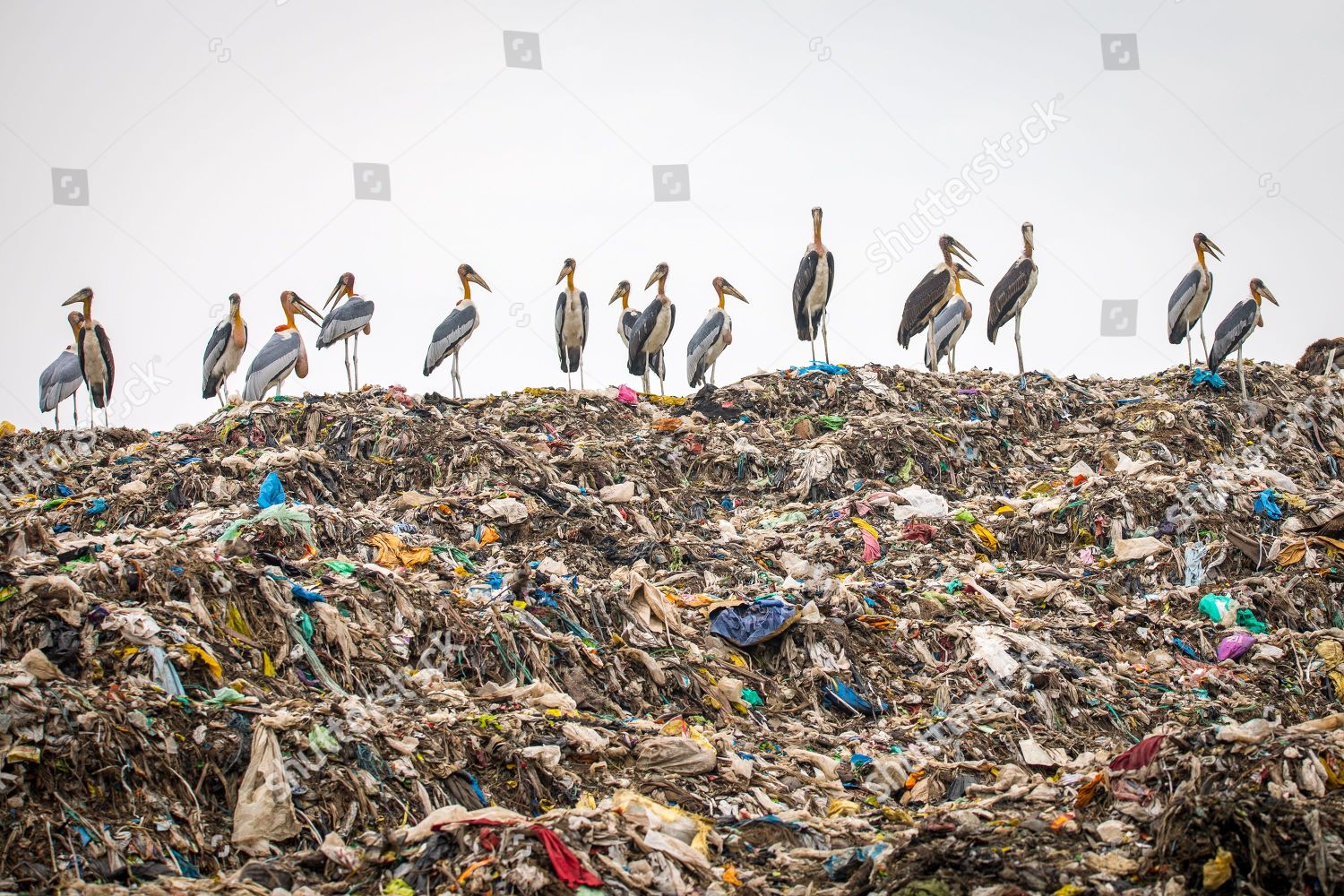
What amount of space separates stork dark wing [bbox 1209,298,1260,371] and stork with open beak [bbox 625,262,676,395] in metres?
7.30

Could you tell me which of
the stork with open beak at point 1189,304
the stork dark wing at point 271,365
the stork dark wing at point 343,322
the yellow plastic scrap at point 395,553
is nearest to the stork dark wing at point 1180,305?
the stork with open beak at point 1189,304

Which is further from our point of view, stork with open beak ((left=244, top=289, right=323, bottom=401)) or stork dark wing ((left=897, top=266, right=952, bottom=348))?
stork dark wing ((left=897, top=266, right=952, bottom=348))

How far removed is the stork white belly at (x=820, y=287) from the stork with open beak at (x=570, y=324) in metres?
3.38

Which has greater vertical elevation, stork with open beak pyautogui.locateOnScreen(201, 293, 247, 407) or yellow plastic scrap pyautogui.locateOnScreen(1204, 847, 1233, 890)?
stork with open beak pyautogui.locateOnScreen(201, 293, 247, 407)

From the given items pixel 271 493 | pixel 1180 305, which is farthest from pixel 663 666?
pixel 1180 305

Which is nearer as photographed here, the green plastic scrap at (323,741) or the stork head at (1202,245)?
the green plastic scrap at (323,741)

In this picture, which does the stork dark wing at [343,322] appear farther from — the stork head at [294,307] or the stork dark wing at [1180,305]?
the stork dark wing at [1180,305]

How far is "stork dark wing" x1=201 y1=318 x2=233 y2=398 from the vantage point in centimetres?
1533

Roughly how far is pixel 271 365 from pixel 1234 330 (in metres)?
12.1

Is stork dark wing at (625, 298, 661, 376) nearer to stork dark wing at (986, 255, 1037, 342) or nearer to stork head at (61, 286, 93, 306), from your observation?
stork dark wing at (986, 255, 1037, 342)

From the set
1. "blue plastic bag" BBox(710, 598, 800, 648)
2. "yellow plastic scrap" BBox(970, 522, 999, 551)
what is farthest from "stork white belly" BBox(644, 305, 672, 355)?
"blue plastic bag" BBox(710, 598, 800, 648)

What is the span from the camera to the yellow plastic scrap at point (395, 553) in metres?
7.29

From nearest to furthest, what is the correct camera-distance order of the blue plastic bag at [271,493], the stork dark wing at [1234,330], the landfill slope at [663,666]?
the landfill slope at [663,666]
the blue plastic bag at [271,493]
the stork dark wing at [1234,330]

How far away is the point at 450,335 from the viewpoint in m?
15.8
